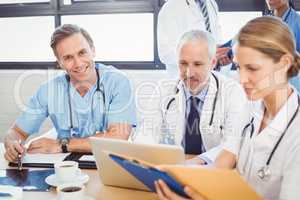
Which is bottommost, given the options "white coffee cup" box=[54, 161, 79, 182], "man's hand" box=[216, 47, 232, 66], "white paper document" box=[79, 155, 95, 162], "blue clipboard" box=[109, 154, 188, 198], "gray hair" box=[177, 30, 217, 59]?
"white paper document" box=[79, 155, 95, 162]

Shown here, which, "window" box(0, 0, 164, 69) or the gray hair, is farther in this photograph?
"window" box(0, 0, 164, 69)

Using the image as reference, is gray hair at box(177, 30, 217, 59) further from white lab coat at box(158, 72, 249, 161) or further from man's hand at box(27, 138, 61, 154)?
man's hand at box(27, 138, 61, 154)

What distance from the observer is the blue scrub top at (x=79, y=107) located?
212cm

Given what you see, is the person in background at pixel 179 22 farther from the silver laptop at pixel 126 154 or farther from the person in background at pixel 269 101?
the silver laptop at pixel 126 154

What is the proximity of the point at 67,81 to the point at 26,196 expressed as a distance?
95 centimetres

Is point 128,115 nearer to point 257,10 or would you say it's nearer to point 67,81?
point 67,81

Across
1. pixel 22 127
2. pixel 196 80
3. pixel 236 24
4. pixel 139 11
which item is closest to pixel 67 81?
pixel 22 127

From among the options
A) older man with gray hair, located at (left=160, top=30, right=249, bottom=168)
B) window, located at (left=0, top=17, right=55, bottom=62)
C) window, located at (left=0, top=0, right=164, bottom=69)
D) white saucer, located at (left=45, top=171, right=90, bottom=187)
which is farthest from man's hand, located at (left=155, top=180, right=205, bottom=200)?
window, located at (left=0, top=17, right=55, bottom=62)

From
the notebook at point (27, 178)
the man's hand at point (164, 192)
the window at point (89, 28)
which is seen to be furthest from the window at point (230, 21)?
the man's hand at point (164, 192)

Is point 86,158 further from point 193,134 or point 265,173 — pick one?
point 265,173

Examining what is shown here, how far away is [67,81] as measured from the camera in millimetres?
2148

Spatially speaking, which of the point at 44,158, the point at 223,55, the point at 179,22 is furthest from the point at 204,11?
the point at 44,158

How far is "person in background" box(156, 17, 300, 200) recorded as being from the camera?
1279 mm

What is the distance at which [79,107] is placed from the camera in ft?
7.00
